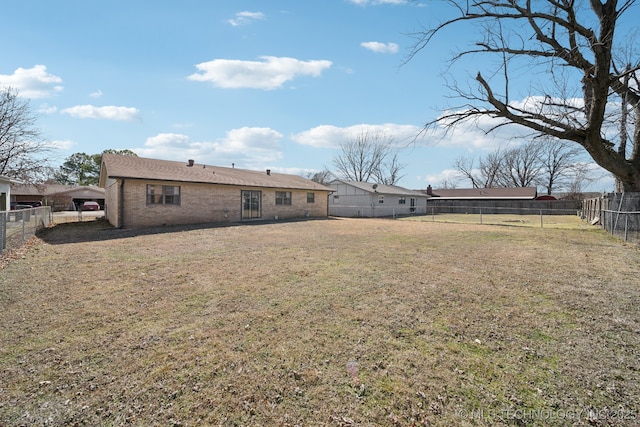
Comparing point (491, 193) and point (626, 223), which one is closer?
point (626, 223)

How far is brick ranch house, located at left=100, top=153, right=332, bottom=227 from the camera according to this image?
50.2ft

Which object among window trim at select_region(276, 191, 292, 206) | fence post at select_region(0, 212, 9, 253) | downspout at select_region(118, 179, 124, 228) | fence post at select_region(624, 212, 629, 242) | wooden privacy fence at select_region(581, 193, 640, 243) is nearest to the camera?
fence post at select_region(0, 212, 9, 253)

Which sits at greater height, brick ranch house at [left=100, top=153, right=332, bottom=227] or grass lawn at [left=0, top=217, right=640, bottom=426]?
brick ranch house at [left=100, top=153, right=332, bottom=227]

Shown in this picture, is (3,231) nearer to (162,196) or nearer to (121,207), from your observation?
(121,207)

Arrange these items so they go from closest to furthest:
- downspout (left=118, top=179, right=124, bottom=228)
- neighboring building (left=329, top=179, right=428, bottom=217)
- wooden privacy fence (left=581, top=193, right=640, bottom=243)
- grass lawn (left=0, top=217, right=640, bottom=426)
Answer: grass lawn (left=0, top=217, right=640, bottom=426) → wooden privacy fence (left=581, top=193, right=640, bottom=243) → downspout (left=118, top=179, right=124, bottom=228) → neighboring building (left=329, top=179, right=428, bottom=217)

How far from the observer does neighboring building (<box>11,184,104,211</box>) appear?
1312 inches

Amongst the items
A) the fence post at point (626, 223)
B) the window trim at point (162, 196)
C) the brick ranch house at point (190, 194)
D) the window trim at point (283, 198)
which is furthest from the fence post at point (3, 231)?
the fence post at point (626, 223)

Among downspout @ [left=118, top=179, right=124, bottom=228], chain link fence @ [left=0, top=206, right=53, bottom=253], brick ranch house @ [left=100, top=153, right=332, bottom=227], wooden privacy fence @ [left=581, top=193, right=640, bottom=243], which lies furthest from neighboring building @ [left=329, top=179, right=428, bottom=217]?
chain link fence @ [left=0, top=206, right=53, bottom=253]

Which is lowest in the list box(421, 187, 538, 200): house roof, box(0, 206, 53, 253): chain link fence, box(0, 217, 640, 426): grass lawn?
box(0, 217, 640, 426): grass lawn

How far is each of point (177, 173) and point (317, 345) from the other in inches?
661

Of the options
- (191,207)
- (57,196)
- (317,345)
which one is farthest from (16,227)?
(57,196)

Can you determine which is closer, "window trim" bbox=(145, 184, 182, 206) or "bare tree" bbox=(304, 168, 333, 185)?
"window trim" bbox=(145, 184, 182, 206)

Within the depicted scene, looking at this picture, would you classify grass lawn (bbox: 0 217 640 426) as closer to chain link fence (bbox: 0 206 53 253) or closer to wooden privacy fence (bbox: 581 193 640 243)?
chain link fence (bbox: 0 206 53 253)

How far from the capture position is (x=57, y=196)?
3406cm
